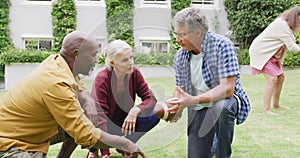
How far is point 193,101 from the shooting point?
2.86 meters

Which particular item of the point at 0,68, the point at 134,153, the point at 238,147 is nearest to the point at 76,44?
the point at 134,153

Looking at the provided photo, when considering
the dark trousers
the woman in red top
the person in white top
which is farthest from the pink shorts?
the woman in red top

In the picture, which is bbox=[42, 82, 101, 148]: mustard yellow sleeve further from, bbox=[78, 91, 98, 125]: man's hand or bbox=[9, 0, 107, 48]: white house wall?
bbox=[9, 0, 107, 48]: white house wall

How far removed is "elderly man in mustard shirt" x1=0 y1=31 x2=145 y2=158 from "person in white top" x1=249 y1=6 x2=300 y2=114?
359cm

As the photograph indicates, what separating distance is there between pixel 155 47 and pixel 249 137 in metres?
2.07

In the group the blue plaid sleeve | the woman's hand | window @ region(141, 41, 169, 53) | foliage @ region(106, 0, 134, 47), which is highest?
foliage @ region(106, 0, 134, 47)

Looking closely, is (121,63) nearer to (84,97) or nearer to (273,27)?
(84,97)

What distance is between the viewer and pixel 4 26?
12.9 meters

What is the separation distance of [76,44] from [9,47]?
36.3ft

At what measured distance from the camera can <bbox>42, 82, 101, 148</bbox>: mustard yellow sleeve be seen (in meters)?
2.26

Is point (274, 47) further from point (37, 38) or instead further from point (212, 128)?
point (37, 38)

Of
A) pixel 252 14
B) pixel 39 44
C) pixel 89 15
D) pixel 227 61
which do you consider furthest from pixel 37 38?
pixel 227 61

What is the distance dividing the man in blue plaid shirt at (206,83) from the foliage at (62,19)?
34.4 ft

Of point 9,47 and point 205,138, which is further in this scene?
point 9,47
